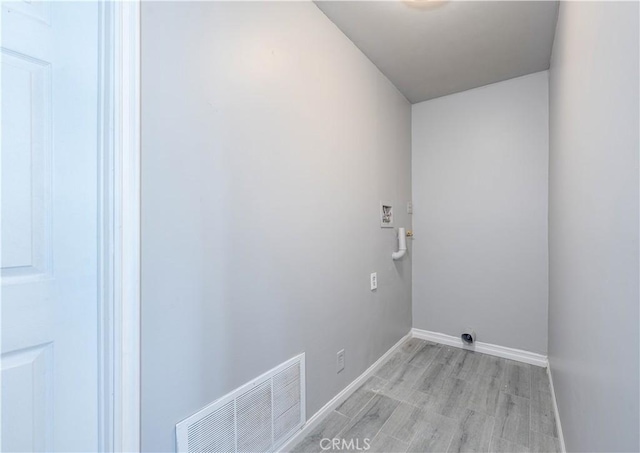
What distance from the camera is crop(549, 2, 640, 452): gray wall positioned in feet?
1.92

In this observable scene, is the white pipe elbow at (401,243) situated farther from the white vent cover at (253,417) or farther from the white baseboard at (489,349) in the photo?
the white vent cover at (253,417)

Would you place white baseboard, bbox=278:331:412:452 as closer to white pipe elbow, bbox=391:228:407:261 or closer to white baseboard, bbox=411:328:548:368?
white baseboard, bbox=411:328:548:368

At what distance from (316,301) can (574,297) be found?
47.5 inches

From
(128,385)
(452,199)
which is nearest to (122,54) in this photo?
(128,385)

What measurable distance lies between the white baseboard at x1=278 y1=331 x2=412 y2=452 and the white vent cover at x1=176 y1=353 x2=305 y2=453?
42 millimetres

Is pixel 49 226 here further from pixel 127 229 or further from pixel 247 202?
pixel 247 202

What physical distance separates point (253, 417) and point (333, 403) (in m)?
0.68

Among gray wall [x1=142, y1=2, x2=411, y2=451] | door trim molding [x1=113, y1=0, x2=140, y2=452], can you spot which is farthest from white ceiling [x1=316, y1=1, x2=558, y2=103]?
door trim molding [x1=113, y1=0, x2=140, y2=452]

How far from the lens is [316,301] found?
1.63 metres

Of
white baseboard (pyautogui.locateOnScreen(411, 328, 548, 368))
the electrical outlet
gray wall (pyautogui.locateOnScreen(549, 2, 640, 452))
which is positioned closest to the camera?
gray wall (pyautogui.locateOnScreen(549, 2, 640, 452))

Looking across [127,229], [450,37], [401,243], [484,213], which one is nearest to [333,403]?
[401,243]

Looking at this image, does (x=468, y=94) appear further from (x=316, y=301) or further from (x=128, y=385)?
(x=128, y=385)

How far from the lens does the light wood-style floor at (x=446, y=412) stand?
147 cm

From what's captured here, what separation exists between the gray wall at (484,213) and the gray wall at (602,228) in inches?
45.0
